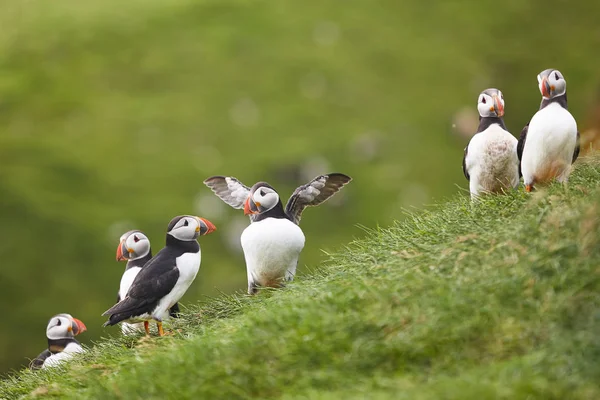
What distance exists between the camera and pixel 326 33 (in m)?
24.3

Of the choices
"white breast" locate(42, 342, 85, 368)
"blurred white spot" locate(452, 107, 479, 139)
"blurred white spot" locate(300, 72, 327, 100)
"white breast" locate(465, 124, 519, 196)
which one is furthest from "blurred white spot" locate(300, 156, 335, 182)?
"white breast" locate(465, 124, 519, 196)

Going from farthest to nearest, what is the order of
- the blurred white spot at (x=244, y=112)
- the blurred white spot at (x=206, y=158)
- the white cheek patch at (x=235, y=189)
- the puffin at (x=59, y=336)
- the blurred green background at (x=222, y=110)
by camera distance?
the blurred white spot at (x=244, y=112) < the blurred white spot at (x=206, y=158) < the blurred green background at (x=222, y=110) < the puffin at (x=59, y=336) < the white cheek patch at (x=235, y=189)

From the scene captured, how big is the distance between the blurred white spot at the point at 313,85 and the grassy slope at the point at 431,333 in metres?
17.0

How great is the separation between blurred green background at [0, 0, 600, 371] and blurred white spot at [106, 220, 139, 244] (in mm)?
48

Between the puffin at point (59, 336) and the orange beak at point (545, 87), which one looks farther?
the puffin at point (59, 336)

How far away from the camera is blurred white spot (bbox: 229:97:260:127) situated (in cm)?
2162

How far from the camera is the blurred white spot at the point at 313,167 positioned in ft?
65.4

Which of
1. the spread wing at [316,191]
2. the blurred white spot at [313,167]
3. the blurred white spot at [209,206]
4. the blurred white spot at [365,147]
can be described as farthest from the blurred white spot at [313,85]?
the spread wing at [316,191]

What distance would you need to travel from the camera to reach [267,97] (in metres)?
22.1

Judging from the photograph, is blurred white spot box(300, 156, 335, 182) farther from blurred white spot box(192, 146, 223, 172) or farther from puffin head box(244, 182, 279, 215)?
puffin head box(244, 182, 279, 215)

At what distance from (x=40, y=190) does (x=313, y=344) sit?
16.6 meters

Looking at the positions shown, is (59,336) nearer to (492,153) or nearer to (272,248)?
(272,248)

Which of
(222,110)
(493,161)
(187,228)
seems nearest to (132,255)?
(187,228)

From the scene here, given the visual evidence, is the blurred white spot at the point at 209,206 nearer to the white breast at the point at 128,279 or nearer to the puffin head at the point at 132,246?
the puffin head at the point at 132,246
